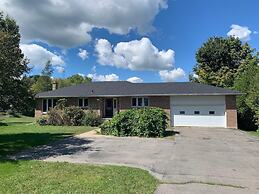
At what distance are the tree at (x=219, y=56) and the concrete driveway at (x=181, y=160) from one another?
3126 centimetres

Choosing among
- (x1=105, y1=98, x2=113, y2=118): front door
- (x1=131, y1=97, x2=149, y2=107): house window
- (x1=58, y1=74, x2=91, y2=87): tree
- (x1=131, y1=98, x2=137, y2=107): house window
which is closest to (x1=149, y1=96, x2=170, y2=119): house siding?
(x1=131, y1=97, x2=149, y2=107): house window

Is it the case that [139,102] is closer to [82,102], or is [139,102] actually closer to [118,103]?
[118,103]

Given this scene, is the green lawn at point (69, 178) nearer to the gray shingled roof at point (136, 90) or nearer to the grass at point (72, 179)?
the grass at point (72, 179)

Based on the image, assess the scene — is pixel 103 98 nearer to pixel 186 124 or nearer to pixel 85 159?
pixel 186 124

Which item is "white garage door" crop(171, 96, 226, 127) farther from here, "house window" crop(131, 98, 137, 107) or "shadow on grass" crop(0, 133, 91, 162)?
"shadow on grass" crop(0, 133, 91, 162)

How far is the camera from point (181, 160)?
11.1 metres

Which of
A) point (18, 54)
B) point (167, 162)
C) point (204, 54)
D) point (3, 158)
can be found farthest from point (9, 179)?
point (204, 54)

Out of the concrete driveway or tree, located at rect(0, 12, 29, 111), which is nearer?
the concrete driveway

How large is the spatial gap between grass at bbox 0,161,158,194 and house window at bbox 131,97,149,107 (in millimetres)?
18447

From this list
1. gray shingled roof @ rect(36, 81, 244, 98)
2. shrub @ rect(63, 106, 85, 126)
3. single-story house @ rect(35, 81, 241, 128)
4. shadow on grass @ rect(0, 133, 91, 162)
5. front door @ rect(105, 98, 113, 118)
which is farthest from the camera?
front door @ rect(105, 98, 113, 118)

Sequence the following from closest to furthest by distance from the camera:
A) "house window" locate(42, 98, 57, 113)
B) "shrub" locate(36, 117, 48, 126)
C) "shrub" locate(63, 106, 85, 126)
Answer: "shrub" locate(63, 106, 85, 126)
"shrub" locate(36, 117, 48, 126)
"house window" locate(42, 98, 57, 113)

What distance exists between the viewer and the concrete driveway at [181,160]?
7.79m

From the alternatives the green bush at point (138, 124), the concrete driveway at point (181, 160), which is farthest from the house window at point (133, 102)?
the concrete driveway at point (181, 160)

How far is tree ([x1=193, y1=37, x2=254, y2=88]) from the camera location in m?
45.6
